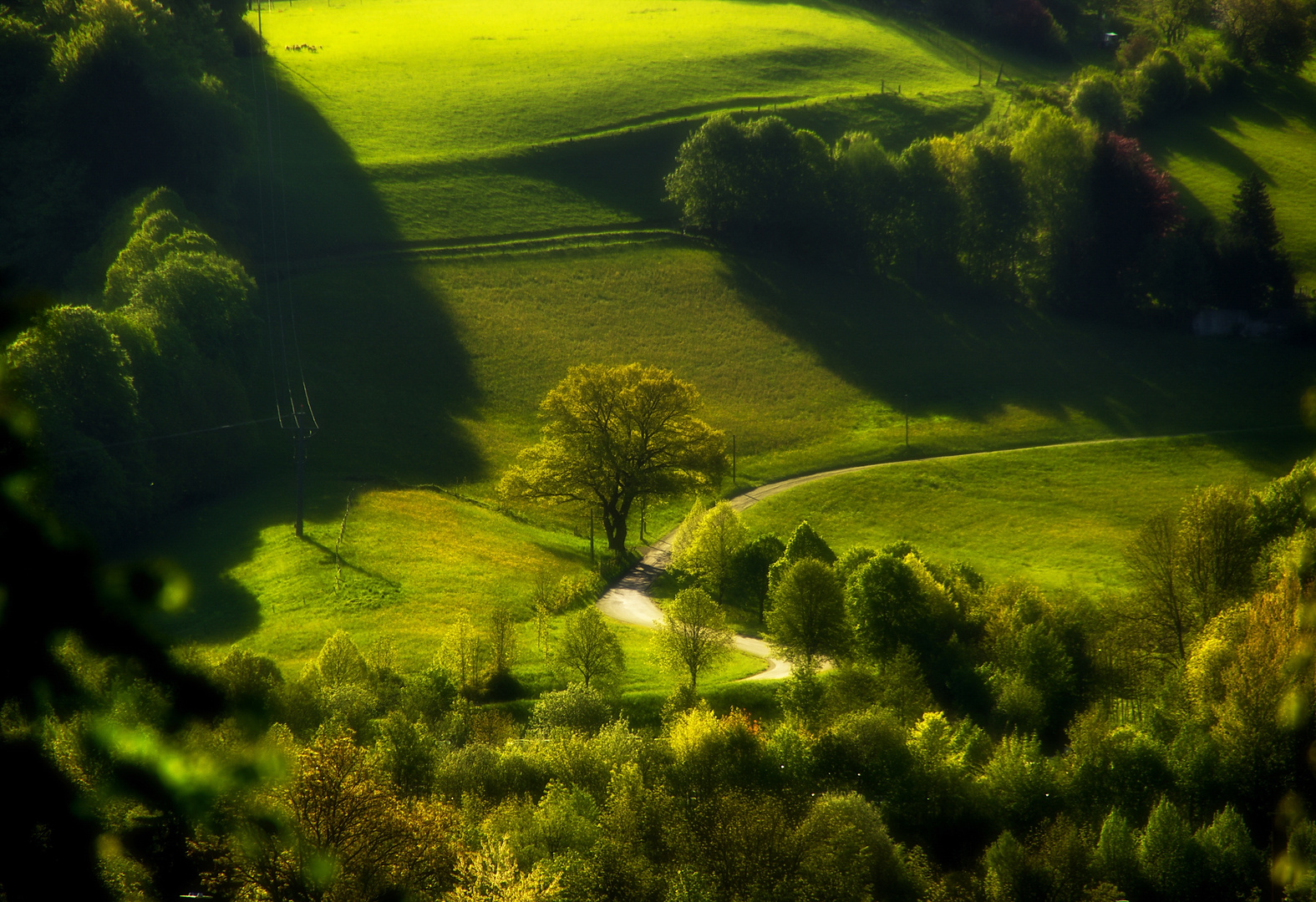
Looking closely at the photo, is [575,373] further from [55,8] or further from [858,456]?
[55,8]

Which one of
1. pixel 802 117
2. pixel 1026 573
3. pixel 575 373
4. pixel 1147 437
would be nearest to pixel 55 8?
pixel 575 373

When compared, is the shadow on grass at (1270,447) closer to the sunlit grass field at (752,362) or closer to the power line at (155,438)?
the sunlit grass field at (752,362)

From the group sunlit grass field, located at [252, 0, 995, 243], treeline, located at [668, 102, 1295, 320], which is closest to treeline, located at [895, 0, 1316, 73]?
sunlit grass field, located at [252, 0, 995, 243]

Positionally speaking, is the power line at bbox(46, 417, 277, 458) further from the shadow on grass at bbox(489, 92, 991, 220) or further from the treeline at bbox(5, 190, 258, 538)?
the shadow on grass at bbox(489, 92, 991, 220)

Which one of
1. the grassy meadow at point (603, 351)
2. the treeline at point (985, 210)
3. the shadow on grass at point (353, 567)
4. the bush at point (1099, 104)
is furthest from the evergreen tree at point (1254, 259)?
the shadow on grass at point (353, 567)

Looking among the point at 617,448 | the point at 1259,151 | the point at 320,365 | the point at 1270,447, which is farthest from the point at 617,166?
the point at 1259,151

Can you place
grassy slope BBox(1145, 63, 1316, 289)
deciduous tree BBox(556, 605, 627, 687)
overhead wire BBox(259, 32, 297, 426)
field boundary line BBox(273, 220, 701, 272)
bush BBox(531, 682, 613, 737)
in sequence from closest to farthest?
bush BBox(531, 682, 613, 737), deciduous tree BBox(556, 605, 627, 687), overhead wire BBox(259, 32, 297, 426), field boundary line BBox(273, 220, 701, 272), grassy slope BBox(1145, 63, 1316, 289)

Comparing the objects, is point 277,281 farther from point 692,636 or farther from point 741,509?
point 692,636
